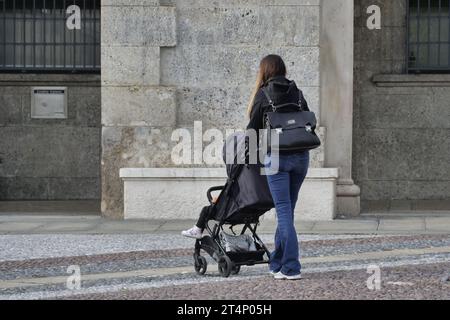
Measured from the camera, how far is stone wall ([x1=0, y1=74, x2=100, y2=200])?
61.3 feet

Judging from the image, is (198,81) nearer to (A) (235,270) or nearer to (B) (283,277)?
(A) (235,270)

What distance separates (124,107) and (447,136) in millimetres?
5552

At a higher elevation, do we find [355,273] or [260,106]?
[260,106]

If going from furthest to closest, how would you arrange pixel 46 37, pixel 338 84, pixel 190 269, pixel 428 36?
1. pixel 46 37
2. pixel 428 36
3. pixel 338 84
4. pixel 190 269

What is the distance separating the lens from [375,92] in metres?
18.3

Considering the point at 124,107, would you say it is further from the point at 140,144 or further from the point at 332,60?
the point at 332,60

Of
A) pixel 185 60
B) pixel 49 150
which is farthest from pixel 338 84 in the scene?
pixel 49 150

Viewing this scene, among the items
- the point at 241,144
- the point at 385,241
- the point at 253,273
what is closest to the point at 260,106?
the point at 241,144

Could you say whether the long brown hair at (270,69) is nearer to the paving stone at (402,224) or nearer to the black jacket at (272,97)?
the black jacket at (272,97)

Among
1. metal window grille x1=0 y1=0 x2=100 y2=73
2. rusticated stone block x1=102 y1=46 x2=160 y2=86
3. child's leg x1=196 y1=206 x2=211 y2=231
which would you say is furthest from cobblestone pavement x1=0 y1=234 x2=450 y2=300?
metal window grille x1=0 y1=0 x2=100 y2=73

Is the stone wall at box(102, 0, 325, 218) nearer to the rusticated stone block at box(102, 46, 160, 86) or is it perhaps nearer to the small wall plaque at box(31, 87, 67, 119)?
the rusticated stone block at box(102, 46, 160, 86)

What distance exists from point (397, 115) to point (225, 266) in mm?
8504

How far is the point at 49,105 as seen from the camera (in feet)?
61.2

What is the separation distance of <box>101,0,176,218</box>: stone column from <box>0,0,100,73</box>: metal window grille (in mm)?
3450
